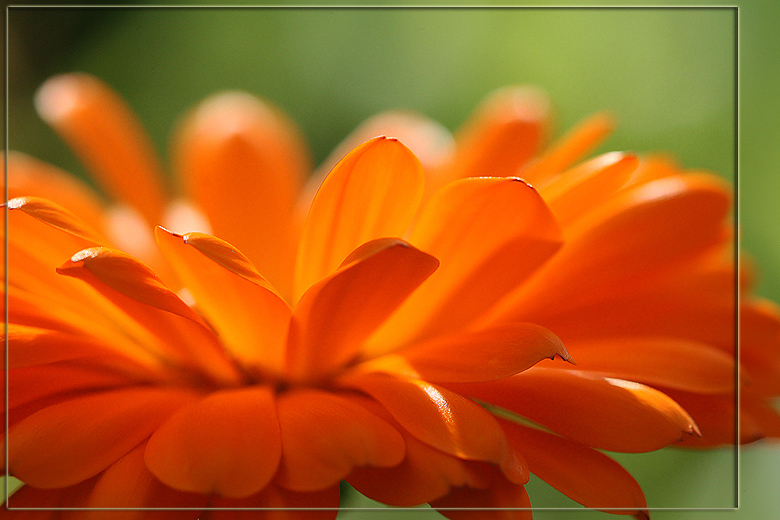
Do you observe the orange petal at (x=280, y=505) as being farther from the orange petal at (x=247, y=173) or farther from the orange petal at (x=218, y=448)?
the orange petal at (x=247, y=173)

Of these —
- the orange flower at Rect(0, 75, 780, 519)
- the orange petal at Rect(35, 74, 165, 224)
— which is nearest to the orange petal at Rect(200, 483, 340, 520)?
the orange flower at Rect(0, 75, 780, 519)

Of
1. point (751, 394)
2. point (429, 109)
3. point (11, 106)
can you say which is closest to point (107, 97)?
point (11, 106)

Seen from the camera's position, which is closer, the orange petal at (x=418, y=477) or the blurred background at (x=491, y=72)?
the orange petal at (x=418, y=477)

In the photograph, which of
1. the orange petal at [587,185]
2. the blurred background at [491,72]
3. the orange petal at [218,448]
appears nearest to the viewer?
the orange petal at [218,448]

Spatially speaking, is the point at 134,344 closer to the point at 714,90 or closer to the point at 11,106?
the point at 11,106

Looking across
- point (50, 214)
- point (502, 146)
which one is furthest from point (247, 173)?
point (50, 214)

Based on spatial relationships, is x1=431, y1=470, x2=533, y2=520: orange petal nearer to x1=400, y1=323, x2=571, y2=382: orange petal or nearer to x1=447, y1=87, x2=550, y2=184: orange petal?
x1=400, y1=323, x2=571, y2=382: orange petal

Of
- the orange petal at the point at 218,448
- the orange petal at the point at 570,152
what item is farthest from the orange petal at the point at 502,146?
the orange petal at the point at 218,448
